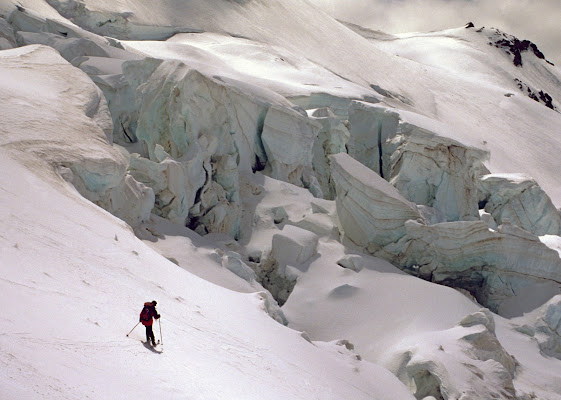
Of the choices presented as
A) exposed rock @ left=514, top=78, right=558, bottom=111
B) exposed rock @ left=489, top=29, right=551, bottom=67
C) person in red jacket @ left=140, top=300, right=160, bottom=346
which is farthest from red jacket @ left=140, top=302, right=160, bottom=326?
exposed rock @ left=489, top=29, right=551, bottom=67

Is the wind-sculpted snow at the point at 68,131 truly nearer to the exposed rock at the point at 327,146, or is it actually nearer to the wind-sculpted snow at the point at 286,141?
the wind-sculpted snow at the point at 286,141

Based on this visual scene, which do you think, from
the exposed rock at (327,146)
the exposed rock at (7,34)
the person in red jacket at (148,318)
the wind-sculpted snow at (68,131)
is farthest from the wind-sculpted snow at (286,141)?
the person in red jacket at (148,318)

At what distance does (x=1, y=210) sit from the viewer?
550cm

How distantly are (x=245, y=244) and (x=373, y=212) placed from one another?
7.69 ft

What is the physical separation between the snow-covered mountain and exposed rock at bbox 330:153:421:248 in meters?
0.04

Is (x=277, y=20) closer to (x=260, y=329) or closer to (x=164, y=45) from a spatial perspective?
(x=164, y=45)

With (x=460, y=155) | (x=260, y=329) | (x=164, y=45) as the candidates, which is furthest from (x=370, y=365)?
(x=164, y=45)

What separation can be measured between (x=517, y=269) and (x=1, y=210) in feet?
30.7

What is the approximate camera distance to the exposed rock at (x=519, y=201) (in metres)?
18.7

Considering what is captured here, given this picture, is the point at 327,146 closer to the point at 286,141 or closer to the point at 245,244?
the point at 286,141

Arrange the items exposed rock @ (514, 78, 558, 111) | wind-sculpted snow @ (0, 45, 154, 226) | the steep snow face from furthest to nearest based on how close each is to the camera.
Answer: exposed rock @ (514, 78, 558, 111) → wind-sculpted snow @ (0, 45, 154, 226) → the steep snow face

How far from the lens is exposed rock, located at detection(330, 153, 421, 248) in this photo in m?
12.1

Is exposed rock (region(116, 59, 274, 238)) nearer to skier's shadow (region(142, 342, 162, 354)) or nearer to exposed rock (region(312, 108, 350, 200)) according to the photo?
exposed rock (region(312, 108, 350, 200))

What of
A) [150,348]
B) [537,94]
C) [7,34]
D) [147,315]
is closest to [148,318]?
[147,315]
